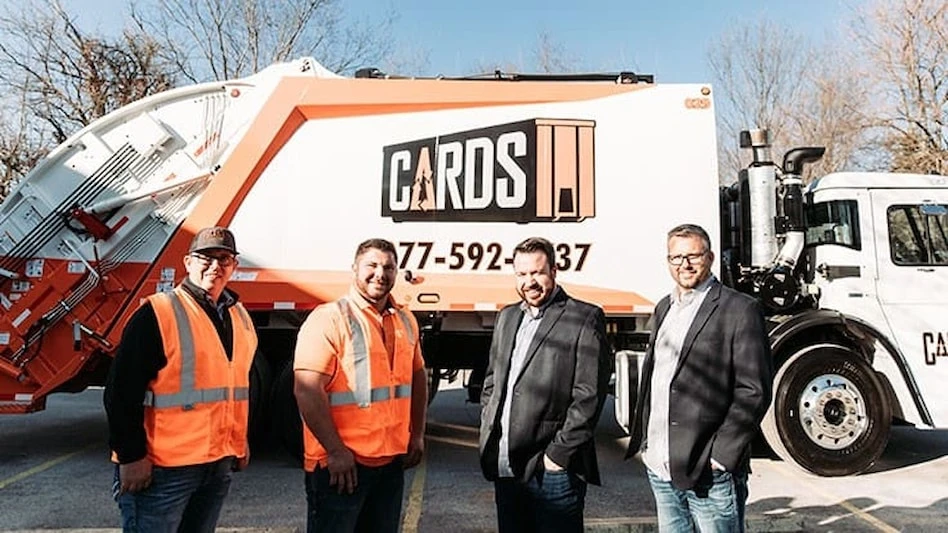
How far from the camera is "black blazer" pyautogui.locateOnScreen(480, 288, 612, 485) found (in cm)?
269

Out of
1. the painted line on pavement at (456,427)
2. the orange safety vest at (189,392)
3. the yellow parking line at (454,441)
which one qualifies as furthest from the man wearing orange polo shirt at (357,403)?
the painted line on pavement at (456,427)

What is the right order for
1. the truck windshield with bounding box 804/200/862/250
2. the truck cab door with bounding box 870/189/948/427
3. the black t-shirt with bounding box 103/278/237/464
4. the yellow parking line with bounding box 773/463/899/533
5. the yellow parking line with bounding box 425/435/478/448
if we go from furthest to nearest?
the yellow parking line with bounding box 425/435/478/448 < the truck windshield with bounding box 804/200/862/250 < the truck cab door with bounding box 870/189/948/427 < the yellow parking line with bounding box 773/463/899/533 < the black t-shirt with bounding box 103/278/237/464

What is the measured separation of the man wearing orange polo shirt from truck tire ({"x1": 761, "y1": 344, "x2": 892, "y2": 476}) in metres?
4.00

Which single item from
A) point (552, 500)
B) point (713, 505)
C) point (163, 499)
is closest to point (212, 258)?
point (163, 499)

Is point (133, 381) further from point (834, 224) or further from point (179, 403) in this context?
point (834, 224)

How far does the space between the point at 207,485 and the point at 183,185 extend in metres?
3.73

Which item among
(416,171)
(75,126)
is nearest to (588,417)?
(416,171)

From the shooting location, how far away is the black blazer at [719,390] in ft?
8.48

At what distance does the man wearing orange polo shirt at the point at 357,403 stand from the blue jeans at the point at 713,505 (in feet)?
3.53

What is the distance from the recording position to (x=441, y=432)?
301 inches

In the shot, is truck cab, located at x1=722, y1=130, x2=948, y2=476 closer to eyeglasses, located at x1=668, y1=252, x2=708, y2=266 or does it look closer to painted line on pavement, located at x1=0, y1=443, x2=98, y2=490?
eyeglasses, located at x1=668, y1=252, x2=708, y2=266

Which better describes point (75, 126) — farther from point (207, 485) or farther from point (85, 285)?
point (207, 485)

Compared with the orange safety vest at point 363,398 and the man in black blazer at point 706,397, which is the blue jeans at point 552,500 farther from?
the orange safety vest at point 363,398

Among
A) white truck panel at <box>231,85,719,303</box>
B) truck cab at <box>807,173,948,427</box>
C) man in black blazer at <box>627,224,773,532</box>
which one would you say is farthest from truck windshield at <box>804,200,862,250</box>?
man in black blazer at <box>627,224,773,532</box>
